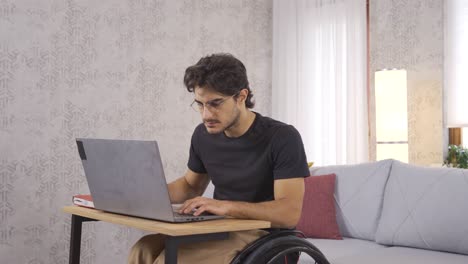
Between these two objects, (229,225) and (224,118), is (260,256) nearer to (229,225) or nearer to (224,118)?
(229,225)

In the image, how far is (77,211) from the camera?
72.1 inches

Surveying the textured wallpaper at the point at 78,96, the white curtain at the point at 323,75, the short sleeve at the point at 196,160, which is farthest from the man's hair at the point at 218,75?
the white curtain at the point at 323,75

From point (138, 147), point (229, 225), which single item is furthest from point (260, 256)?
point (138, 147)

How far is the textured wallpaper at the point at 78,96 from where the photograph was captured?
3287 mm

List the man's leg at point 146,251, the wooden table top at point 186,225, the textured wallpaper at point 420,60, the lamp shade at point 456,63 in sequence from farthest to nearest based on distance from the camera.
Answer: the textured wallpaper at point 420,60, the lamp shade at point 456,63, the man's leg at point 146,251, the wooden table top at point 186,225

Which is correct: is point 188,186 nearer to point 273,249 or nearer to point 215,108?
point 215,108

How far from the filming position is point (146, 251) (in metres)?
1.82

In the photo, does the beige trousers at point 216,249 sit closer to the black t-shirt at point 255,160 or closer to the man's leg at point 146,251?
the man's leg at point 146,251

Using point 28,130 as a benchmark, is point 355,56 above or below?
above

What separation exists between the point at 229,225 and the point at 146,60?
265 centimetres

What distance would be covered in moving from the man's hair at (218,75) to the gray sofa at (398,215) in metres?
1.03

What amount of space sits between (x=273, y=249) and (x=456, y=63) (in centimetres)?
269

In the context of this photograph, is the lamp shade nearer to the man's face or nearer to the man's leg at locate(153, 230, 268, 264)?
the man's face

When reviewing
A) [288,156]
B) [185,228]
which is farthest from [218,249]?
[288,156]
